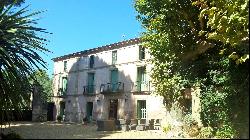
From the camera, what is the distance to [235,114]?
16.1m

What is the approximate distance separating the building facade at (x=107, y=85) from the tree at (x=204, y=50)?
9.03 meters

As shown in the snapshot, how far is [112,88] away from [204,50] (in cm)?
1648

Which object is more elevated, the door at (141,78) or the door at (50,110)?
the door at (141,78)

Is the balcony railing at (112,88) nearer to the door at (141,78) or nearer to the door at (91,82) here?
the door at (91,82)

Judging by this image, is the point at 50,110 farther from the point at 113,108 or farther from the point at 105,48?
the point at 105,48

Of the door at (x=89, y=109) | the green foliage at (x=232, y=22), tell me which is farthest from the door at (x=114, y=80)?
the green foliage at (x=232, y=22)

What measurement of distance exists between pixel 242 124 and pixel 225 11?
16.0 feet

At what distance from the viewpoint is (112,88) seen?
111 feet

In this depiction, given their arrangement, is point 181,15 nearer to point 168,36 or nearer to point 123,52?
point 168,36

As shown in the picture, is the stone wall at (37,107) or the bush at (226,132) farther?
the stone wall at (37,107)

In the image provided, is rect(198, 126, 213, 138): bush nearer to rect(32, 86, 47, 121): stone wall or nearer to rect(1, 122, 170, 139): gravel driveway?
rect(1, 122, 170, 139): gravel driveway

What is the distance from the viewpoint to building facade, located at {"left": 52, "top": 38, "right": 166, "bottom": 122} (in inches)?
1230

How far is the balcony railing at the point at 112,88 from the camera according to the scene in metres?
33.0

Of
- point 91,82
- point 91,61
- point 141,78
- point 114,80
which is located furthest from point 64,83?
point 141,78
